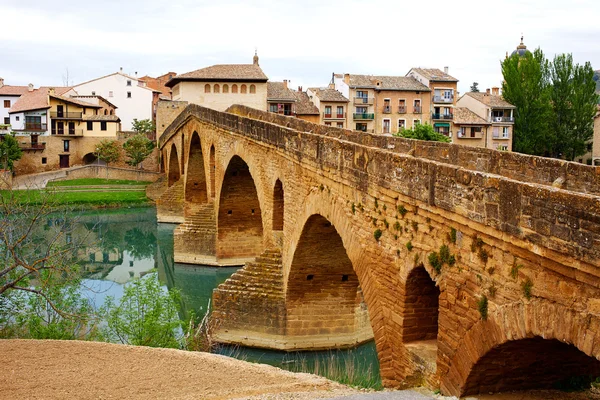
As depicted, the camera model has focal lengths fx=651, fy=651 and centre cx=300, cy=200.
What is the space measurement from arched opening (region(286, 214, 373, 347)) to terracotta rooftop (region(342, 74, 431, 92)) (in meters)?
40.8

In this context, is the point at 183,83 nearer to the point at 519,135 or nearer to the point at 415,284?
the point at 519,135

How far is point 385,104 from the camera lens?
56125 millimetres

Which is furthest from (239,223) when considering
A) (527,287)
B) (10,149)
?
(10,149)

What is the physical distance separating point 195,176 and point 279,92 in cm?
2120

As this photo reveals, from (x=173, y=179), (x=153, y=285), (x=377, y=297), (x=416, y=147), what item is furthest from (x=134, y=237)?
(x=377, y=297)

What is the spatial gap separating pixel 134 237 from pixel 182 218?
342 centimetres

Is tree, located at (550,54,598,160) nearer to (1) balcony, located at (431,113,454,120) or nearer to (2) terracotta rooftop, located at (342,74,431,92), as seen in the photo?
(1) balcony, located at (431,113,454,120)

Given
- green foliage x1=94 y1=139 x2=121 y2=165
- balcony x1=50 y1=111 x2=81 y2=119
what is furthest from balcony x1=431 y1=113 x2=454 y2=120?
balcony x1=50 y1=111 x2=81 y2=119

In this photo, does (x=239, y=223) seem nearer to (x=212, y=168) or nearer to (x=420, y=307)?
(x=212, y=168)

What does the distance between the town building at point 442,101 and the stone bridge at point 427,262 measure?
126 feet

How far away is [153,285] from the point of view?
48.1ft

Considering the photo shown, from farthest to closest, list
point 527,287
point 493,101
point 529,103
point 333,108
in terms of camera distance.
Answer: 1. point 333,108
2. point 493,101
3. point 529,103
4. point 527,287

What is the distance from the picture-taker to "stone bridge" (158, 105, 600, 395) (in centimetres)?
588

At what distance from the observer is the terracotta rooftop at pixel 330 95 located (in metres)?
55.3
